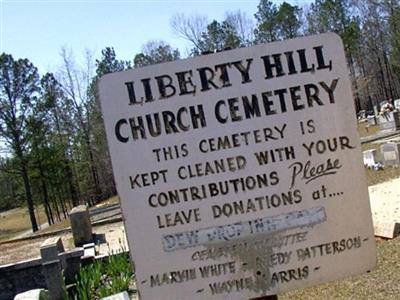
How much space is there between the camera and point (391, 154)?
14.8 meters

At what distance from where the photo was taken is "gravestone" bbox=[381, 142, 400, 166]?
47.4 ft

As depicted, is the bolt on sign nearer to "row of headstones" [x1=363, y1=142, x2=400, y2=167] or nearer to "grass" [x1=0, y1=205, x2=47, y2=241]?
"row of headstones" [x1=363, y1=142, x2=400, y2=167]

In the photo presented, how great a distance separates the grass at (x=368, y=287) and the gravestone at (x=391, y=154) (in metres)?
9.07

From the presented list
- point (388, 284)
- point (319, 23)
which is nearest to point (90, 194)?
point (319, 23)

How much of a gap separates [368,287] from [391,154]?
407 inches

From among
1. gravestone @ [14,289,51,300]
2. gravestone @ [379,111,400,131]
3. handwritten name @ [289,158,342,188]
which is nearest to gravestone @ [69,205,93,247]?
gravestone @ [14,289,51,300]

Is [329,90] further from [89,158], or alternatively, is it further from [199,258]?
[89,158]

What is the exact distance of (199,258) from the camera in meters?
2.25

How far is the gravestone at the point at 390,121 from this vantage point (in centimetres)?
2609

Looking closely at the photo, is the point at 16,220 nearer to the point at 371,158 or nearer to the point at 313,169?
the point at 371,158

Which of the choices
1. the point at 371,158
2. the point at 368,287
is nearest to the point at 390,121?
the point at 371,158

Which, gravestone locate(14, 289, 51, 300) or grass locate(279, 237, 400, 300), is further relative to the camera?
gravestone locate(14, 289, 51, 300)

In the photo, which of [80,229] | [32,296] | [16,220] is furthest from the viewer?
[16,220]

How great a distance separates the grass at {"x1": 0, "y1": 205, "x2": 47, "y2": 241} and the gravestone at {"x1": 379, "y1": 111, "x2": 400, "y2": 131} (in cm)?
2901
